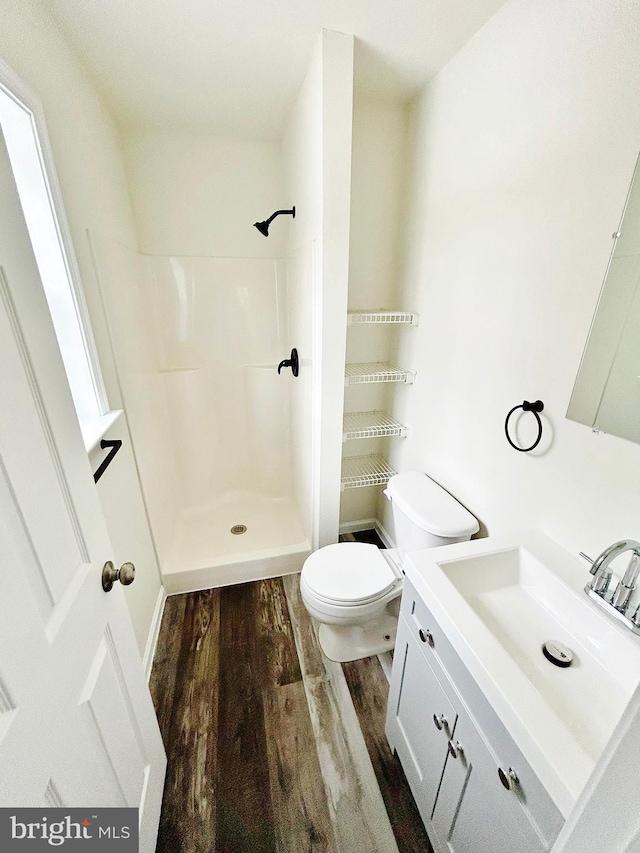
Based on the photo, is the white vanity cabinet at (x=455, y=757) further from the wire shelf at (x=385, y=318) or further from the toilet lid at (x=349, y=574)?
the wire shelf at (x=385, y=318)

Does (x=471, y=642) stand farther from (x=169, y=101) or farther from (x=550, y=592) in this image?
(x=169, y=101)

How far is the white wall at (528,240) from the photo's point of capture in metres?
0.85

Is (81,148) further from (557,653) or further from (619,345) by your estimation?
(557,653)

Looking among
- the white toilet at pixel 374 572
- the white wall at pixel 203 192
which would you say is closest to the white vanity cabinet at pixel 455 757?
the white toilet at pixel 374 572

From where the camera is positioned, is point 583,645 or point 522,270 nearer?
point 583,645

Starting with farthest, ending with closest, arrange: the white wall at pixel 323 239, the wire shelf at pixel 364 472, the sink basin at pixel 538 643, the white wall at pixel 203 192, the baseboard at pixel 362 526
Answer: the baseboard at pixel 362 526 → the wire shelf at pixel 364 472 → the white wall at pixel 203 192 → the white wall at pixel 323 239 → the sink basin at pixel 538 643

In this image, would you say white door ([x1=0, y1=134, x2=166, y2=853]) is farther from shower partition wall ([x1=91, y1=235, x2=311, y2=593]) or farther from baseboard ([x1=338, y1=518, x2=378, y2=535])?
baseboard ([x1=338, y1=518, x2=378, y2=535])

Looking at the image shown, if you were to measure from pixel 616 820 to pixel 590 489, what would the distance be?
0.78 meters

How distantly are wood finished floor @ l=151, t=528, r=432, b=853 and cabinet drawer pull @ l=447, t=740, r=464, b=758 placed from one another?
49cm

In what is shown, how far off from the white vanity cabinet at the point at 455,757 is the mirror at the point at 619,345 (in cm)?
70

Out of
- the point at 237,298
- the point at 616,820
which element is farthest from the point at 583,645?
the point at 237,298

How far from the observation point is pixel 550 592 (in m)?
0.97

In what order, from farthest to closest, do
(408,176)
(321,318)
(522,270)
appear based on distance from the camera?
(408,176)
(321,318)
(522,270)

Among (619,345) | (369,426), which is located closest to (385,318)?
(369,426)
